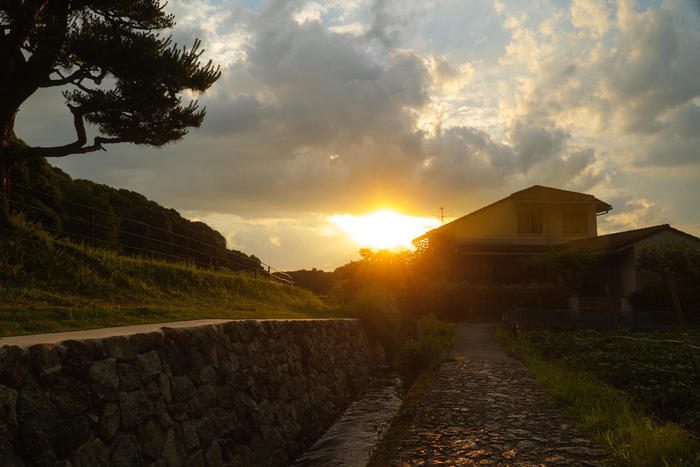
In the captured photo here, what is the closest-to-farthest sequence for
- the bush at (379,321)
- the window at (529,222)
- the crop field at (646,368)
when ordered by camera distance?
the crop field at (646,368), the bush at (379,321), the window at (529,222)

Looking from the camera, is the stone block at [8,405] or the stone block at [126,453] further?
the stone block at [126,453]

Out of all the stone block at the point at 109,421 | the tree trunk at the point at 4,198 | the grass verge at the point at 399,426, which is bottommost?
the grass verge at the point at 399,426

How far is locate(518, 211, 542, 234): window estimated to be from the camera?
131 ft

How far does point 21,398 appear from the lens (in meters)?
4.15

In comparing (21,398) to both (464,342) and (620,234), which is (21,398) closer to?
(464,342)

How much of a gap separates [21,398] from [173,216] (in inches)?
1526

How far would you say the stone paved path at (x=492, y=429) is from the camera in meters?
6.45

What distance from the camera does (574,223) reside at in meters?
39.7

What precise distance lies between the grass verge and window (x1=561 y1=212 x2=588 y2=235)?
3097 cm

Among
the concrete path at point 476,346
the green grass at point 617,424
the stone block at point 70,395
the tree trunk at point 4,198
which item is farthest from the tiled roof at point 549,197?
the stone block at point 70,395

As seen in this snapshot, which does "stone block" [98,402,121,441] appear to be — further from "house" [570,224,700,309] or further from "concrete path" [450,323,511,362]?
"house" [570,224,700,309]

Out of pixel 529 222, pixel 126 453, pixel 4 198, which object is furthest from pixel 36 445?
pixel 529 222

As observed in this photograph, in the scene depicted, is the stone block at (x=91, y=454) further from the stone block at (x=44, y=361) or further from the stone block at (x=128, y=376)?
the stone block at (x=44, y=361)

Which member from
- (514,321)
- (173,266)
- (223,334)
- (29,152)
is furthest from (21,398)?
(514,321)
